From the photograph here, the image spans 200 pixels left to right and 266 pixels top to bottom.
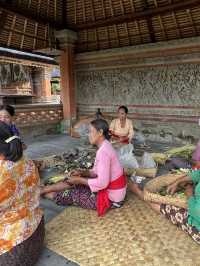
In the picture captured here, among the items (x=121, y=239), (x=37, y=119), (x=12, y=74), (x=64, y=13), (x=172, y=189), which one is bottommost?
(x=121, y=239)

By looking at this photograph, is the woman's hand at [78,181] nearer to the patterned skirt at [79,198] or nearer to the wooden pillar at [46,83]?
the patterned skirt at [79,198]

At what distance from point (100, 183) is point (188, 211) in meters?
0.91

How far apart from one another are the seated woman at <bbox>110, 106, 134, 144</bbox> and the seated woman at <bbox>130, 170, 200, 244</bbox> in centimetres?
233

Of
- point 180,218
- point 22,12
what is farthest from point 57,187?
point 22,12

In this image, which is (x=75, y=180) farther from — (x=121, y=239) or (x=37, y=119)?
(x=37, y=119)

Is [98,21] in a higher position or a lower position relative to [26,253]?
higher

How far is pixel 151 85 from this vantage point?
25.3ft

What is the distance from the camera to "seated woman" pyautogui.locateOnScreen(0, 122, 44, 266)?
6.19ft

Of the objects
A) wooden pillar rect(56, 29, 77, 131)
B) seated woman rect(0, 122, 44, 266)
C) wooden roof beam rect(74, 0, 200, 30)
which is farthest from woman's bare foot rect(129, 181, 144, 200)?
wooden pillar rect(56, 29, 77, 131)

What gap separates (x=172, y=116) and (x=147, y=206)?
4582 millimetres

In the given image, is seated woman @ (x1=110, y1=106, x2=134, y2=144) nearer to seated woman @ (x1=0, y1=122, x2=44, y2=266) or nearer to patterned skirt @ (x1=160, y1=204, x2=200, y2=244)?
patterned skirt @ (x1=160, y1=204, x2=200, y2=244)

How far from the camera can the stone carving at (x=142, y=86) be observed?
709 cm

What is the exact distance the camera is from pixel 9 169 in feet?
6.18

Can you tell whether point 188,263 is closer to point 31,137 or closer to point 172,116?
point 172,116
